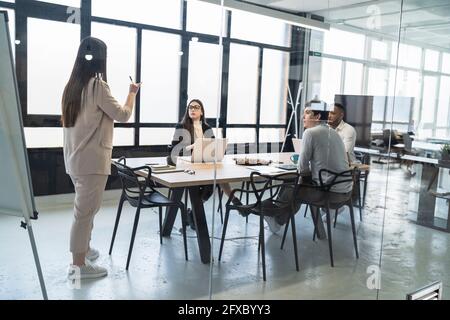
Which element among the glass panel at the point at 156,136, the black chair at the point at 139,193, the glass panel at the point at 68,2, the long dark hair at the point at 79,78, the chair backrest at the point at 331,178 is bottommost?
the black chair at the point at 139,193

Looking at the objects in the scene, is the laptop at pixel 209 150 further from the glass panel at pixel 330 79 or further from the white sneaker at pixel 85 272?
the white sneaker at pixel 85 272

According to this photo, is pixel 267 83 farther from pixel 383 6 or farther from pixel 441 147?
pixel 441 147

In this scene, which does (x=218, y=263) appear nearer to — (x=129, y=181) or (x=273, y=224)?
(x=273, y=224)

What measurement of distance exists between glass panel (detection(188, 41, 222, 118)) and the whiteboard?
136 centimetres

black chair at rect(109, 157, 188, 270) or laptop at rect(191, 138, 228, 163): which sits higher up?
laptop at rect(191, 138, 228, 163)

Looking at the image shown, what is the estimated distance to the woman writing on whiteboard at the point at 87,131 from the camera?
2453 millimetres

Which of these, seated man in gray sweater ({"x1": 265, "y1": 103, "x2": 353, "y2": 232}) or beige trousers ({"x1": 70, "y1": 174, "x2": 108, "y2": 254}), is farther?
seated man in gray sweater ({"x1": 265, "y1": 103, "x2": 353, "y2": 232})

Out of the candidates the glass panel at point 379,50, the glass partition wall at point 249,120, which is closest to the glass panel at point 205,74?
the glass partition wall at point 249,120

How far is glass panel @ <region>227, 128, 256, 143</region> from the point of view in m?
2.82

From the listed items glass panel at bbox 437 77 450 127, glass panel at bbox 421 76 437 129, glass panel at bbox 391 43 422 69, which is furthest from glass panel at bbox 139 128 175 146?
glass panel at bbox 437 77 450 127

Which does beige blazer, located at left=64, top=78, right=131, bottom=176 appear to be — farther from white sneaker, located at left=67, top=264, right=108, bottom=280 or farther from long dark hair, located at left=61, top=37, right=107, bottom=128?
white sneaker, located at left=67, top=264, right=108, bottom=280

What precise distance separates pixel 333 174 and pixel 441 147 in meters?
1.65

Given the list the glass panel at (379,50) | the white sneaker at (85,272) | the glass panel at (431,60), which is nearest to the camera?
the white sneaker at (85,272)
